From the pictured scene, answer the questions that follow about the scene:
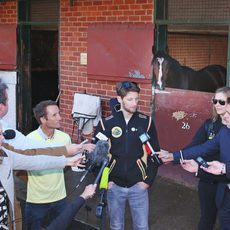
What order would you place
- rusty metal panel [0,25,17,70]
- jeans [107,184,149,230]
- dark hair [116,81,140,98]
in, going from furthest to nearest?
rusty metal panel [0,25,17,70]
jeans [107,184,149,230]
dark hair [116,81,140,98]

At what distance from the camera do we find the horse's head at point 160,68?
671 cm

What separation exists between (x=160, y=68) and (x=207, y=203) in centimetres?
286

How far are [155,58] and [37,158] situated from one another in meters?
3.60

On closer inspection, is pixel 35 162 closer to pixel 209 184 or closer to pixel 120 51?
pixel 209 184

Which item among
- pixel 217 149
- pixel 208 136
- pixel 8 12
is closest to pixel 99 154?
pixel 217 149

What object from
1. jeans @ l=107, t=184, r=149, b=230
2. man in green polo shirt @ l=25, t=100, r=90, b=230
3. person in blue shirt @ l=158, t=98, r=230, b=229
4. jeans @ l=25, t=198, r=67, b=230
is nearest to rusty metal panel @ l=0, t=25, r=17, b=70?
man in green polo shirt @ l=25, t=100, r=90, b=230

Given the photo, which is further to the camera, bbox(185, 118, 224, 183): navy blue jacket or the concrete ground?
the concrete ground

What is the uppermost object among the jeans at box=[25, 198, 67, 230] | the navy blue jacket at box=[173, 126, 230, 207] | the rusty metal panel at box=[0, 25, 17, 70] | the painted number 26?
the rusty metal panel at box=[0, 25, 17, 70]

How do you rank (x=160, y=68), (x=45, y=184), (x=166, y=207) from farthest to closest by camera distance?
(x=160, y=68) → (x=166, y=207) → (x=45, y=184)

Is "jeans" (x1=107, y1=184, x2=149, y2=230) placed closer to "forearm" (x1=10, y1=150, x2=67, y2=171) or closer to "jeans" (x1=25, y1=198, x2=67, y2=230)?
"jeans" (x1=25, y1=198, x2=67, y2=230)

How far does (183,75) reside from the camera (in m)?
6.58

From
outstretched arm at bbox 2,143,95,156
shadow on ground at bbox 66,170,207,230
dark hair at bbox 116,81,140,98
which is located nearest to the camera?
outstretched arm at bbox 2,143,95,156

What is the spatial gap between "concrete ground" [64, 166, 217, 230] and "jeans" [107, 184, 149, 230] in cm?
63

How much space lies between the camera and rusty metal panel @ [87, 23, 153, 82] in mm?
6740
